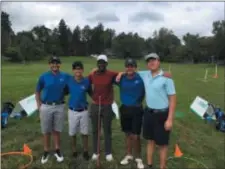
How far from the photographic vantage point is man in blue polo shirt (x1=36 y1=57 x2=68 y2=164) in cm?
632

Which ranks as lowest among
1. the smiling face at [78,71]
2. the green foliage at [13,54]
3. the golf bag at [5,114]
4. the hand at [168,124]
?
the green foliage at [13,54]

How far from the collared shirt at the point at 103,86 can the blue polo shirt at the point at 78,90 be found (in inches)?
5.3

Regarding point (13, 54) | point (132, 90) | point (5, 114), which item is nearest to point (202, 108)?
point (132, 90)

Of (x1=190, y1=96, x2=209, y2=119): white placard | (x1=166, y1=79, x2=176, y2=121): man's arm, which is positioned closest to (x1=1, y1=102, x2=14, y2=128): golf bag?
(x1=166, y1=79, x2=176, y2=121): man's arm

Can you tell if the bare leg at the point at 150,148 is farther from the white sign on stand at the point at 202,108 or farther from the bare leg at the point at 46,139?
the white sign on stand at the point at 202,108

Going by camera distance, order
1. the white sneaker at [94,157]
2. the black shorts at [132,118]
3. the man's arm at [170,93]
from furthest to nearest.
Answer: the white sneaker at [94,157] < the black shorts at [132,118] < the man's arm at [170,93]

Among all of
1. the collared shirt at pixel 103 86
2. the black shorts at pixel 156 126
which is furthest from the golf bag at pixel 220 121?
the collared shirt at pixel 103 86

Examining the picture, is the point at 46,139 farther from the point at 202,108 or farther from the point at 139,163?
the point at 202,108

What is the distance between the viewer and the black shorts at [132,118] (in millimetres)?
6141

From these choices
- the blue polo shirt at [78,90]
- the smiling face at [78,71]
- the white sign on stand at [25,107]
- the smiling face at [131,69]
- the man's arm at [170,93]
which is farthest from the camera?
the white sign on stand at [25,107]

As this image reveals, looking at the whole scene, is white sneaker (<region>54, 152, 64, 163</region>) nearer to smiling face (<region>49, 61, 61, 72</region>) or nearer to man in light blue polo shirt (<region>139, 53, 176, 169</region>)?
smiling face (<region>49, 61, 61, 72</region>)

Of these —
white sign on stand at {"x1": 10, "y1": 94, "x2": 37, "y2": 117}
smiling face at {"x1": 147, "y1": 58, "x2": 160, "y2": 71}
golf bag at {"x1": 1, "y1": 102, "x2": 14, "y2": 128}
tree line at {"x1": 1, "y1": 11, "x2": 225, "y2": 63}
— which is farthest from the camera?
tree line at {"x1": 1, "y1": 11, "x2": 225, "y2": 63}

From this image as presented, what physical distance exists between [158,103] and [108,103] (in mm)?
1116

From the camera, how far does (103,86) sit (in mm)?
6223
